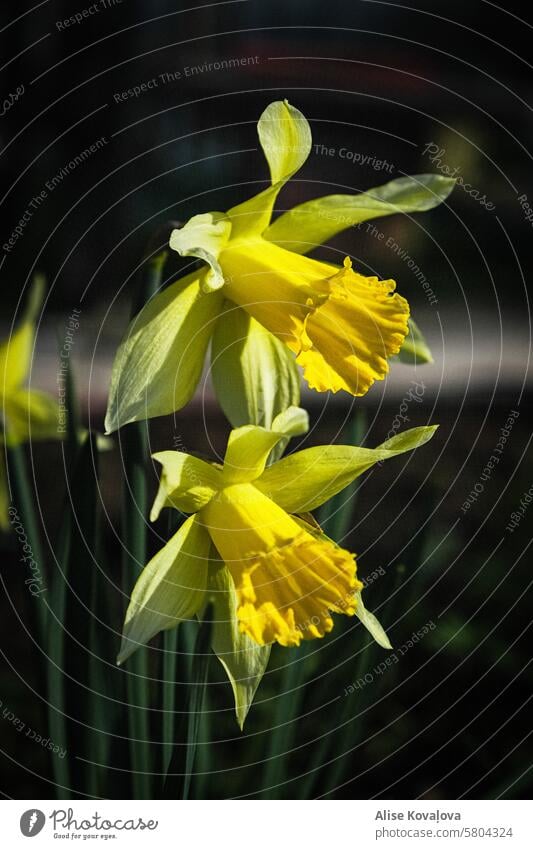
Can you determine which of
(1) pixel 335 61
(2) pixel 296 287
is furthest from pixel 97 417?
(1) pixel 335 61

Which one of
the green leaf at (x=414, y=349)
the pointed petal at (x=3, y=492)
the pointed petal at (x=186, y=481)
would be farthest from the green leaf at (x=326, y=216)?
the pointed petal at (x=3, y=492)

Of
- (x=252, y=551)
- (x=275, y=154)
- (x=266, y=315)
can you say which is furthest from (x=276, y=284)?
(x=252, y=551)

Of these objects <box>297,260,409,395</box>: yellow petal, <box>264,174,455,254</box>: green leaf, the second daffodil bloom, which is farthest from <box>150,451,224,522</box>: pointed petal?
<box>264,174,455,254</box>: green leaf

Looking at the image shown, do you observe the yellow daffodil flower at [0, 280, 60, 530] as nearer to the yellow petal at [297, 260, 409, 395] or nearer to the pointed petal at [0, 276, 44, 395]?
the pointed petal at [0, 276, 44, 395]

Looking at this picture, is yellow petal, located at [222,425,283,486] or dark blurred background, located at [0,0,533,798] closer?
yellow petal, located at [222,425,283,486]

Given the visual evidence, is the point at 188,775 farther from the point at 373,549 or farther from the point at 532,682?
the point at 532,682

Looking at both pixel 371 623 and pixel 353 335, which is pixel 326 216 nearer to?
pixel 353 335

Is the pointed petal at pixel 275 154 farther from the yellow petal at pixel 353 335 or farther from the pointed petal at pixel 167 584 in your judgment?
the pointed petal at pixel 167 584
